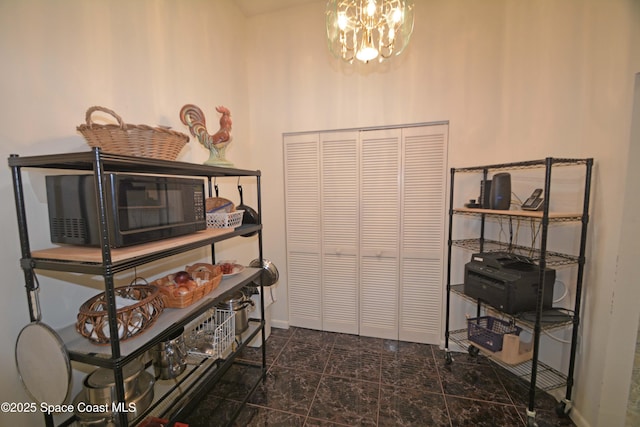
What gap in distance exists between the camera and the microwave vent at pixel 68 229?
1.00 metres

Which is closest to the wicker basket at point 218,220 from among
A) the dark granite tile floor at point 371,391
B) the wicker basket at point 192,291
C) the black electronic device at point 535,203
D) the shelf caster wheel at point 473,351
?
the wicker basket at point 192,291

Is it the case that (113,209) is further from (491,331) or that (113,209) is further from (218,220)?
(491,331)

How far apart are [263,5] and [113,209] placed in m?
2.54

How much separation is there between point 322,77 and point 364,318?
7.98 ft

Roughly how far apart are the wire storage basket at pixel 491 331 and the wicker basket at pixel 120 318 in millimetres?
2174

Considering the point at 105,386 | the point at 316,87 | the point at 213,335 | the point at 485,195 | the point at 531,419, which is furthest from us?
the point at 316,87

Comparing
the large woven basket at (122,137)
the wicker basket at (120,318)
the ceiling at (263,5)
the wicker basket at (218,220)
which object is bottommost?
the wicker basket at (120,318)

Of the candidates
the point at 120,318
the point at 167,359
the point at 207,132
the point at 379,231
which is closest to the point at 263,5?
the point at 207,132

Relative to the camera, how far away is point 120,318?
1001 millimetres

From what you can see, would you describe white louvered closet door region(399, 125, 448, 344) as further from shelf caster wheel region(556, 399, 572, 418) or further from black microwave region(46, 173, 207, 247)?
black microwave region(46, 173, 207, 247)

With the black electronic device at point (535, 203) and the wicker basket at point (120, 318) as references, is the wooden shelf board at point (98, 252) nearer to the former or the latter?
the wicker basket at point (120, 318)

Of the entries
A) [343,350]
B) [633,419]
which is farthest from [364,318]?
[633,419]

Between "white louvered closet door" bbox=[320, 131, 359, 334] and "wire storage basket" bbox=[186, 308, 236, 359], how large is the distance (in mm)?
1145

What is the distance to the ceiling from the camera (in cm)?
244
